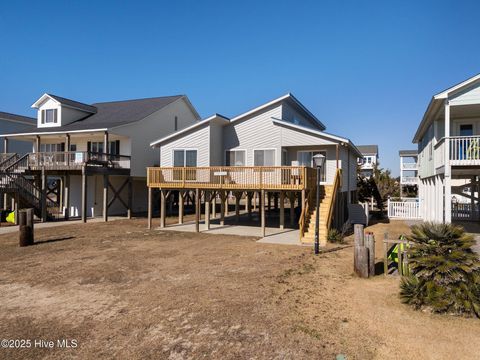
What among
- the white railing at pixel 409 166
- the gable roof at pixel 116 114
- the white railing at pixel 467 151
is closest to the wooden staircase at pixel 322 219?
the white railing at pixel 467 151

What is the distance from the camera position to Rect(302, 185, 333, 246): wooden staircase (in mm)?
14427

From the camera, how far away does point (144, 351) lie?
5152 millimetres

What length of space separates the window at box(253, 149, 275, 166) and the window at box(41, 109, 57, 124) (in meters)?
19.5

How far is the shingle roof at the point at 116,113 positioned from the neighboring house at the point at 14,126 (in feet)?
20.4

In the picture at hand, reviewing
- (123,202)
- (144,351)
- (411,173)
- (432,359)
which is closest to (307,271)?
(432,359)

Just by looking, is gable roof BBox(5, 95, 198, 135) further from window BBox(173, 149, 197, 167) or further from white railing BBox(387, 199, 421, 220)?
white railing BBox(387, 199, 421, 220)

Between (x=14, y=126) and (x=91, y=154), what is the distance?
2240cm

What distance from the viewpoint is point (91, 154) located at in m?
22.2

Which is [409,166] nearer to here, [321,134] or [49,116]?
[321,134]

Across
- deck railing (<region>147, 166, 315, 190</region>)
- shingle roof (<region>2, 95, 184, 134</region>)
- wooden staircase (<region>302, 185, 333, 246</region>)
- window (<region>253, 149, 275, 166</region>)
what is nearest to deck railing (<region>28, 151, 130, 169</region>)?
shingle roof (<region>2, 95, 184, 134</region>)

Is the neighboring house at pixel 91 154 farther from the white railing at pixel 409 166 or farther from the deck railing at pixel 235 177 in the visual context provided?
the white railing at pixel 409 166

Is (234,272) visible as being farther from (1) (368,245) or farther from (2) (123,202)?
(2) (123,202)

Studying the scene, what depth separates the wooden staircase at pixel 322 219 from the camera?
14427 millimetres

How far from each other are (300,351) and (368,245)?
4.98 metres
